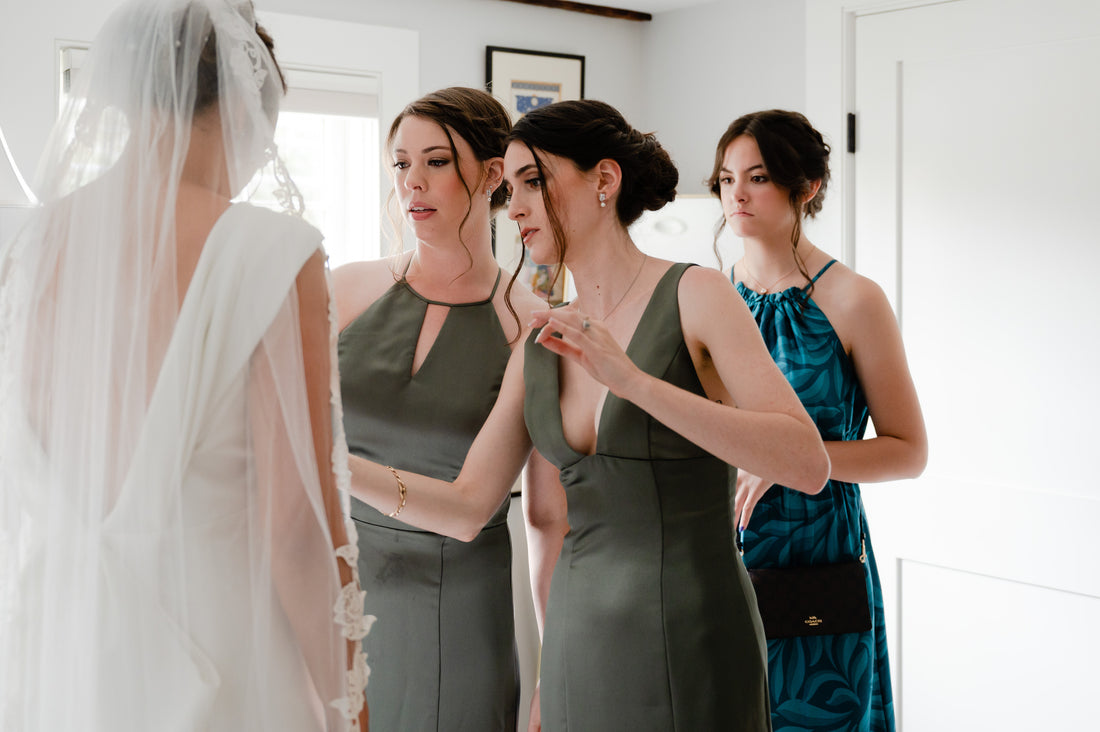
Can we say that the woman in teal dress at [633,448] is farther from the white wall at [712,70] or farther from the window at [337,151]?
the white wall at [712,70]

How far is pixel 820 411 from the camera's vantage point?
69.9 inches

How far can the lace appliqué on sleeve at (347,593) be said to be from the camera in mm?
1046

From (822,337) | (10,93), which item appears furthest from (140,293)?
(10,93)

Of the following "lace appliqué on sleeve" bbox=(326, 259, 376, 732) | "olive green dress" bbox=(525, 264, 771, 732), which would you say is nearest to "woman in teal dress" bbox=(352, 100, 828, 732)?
"olive green dress" bbox=(525, 264, 771, 732)

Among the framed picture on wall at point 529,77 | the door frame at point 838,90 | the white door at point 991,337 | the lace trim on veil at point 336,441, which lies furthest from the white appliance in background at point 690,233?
the lace trim on veil at point 336,441

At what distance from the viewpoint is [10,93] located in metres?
2.84

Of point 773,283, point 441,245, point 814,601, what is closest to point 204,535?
point 441,245

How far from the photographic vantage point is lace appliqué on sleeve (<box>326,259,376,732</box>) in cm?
105

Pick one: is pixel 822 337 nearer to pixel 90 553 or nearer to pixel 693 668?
pixel 693 668

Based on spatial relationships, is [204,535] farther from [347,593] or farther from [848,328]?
[848,328]

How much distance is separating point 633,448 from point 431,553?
0.49m

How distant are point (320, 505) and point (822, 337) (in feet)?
3.54

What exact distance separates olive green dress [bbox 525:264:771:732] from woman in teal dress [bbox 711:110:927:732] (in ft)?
1.35

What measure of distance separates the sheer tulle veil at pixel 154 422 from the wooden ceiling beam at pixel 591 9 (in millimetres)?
3163
